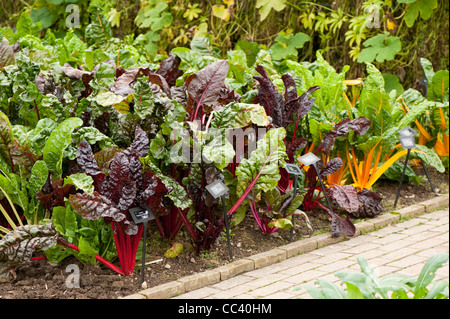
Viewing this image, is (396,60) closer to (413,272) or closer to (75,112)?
(413,272)

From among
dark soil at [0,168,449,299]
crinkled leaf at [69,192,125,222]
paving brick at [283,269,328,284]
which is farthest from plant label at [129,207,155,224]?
paving brick at [283,269,328,284]

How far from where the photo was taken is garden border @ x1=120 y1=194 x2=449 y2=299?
3309 mm

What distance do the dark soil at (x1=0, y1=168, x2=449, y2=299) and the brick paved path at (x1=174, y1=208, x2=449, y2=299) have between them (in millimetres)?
195

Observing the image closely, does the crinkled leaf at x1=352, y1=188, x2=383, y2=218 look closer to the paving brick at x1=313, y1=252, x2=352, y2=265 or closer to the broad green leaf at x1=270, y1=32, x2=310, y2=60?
the paving brick at x1=313, y1=252, x2=352, y2=265

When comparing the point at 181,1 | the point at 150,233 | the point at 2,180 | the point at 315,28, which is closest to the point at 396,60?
the point at 315,28

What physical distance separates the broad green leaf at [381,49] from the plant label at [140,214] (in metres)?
3.83

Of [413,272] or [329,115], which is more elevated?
[329,115]

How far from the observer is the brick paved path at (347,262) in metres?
3.41

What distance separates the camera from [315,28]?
22.7ft

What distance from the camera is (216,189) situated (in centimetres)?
358

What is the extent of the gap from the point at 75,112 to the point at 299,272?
181 cm
